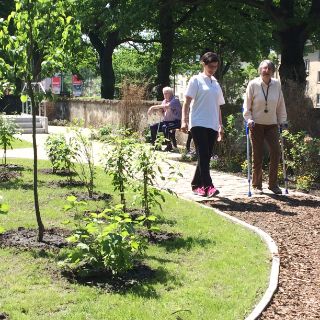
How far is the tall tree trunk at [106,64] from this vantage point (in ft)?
115

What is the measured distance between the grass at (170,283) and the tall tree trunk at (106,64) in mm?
28611

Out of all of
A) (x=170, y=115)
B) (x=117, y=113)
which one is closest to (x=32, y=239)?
(x=170, y=115)

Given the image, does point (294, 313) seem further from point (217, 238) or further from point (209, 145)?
point (209, 145)

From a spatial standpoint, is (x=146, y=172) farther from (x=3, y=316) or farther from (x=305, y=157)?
(x=305, y=157)

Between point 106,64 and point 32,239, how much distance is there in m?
30.8

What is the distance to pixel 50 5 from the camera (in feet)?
18.3

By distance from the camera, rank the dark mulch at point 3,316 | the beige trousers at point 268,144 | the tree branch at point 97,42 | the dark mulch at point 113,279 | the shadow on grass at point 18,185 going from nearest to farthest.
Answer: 1. the dark mulch at point 3,316
2. the dark mulch at point 113,279
3. the beige trousers at point 268,144
4. the shadow on grass at point 18,185
5. the tree branch at point 97,42

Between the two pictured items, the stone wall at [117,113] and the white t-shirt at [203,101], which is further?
the stone wall at [117,113]

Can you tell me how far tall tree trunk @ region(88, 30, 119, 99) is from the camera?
3516 centimetres

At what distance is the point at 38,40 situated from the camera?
5.82m

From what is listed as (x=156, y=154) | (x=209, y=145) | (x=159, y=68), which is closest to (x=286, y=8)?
(x=159, y=68)

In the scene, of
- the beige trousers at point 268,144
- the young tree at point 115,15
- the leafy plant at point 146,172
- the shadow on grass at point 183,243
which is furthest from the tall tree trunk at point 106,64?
the shadow on grass at point 183,243

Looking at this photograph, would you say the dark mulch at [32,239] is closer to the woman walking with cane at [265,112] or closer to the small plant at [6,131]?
the woman walking with cane at [265,112]

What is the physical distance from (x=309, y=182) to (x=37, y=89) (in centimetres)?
562
